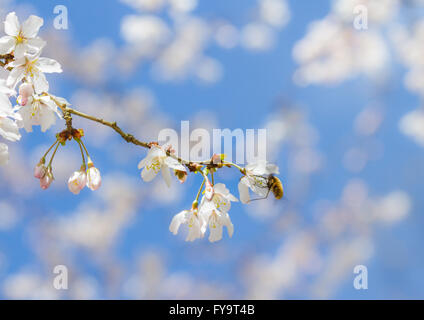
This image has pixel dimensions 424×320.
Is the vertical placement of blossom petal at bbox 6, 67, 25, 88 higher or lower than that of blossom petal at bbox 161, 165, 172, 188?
higher

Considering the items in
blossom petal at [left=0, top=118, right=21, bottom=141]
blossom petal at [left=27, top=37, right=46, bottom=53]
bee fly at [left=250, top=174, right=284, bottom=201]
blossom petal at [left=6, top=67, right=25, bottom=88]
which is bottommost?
bee fly at [left=250, top=174, right=284, bottom=201]

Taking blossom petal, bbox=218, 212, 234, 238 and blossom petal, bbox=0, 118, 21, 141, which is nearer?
blossom petal, bbox=0, 118, 21, 141

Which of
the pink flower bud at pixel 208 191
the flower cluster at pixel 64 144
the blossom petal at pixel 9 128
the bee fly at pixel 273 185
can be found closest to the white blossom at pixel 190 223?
the flower cluster at pixel 64 144

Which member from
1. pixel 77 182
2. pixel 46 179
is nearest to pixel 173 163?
pixel 77 182

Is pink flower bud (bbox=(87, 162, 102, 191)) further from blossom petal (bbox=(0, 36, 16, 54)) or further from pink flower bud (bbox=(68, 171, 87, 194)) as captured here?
blossom petal (bbox=(0, 36, 16, 54))

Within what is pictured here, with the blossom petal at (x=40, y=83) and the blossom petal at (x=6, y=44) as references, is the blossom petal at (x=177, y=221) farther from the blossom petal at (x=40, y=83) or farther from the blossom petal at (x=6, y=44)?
the blossom petal at (x=6, y=44)

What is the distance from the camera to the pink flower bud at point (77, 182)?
133cm

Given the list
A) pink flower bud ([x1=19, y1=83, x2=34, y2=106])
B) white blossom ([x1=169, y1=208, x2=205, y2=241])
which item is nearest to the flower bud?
white blossom ([x1=169, y1=208, x2=205, y2=241])

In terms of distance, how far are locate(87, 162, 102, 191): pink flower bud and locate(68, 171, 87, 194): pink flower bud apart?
17mm

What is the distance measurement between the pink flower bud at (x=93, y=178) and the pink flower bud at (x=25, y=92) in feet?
0.93

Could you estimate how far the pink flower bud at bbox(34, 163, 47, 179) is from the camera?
4.47 ft

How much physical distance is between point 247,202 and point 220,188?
0.10 meters

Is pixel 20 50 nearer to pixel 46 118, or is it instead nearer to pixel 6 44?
pixel 6 44
